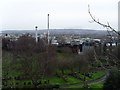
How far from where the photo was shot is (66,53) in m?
24.7

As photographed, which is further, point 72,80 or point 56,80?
point 72,80

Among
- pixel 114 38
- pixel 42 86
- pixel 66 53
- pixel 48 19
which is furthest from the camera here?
pixel 48 19

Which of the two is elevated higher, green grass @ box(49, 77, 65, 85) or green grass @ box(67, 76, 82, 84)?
green grass @ box(49, 77, 65, 85)

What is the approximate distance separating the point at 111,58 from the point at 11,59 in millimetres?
17078

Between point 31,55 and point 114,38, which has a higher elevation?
point 114,38

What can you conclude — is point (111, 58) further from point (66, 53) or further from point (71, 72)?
point (66, 53)

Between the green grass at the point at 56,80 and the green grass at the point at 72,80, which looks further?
the green grass at the point at 72,80

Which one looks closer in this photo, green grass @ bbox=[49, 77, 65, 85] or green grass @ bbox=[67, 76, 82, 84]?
green grass @ bbox=[49, 77, 65, 85]

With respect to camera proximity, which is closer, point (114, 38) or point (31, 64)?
point (114, 38)

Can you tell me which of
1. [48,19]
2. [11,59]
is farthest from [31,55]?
[48,19]

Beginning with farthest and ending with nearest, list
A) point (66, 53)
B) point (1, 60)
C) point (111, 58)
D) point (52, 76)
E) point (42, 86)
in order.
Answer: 1. point (66, 53)
2. point (52, 76)
3. point (1, 60)
4. point (42, 86)
5. point (111, 58)

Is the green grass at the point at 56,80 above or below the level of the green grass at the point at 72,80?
above

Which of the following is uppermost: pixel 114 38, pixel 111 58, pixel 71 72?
pixel 114 38

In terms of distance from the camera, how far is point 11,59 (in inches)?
757
